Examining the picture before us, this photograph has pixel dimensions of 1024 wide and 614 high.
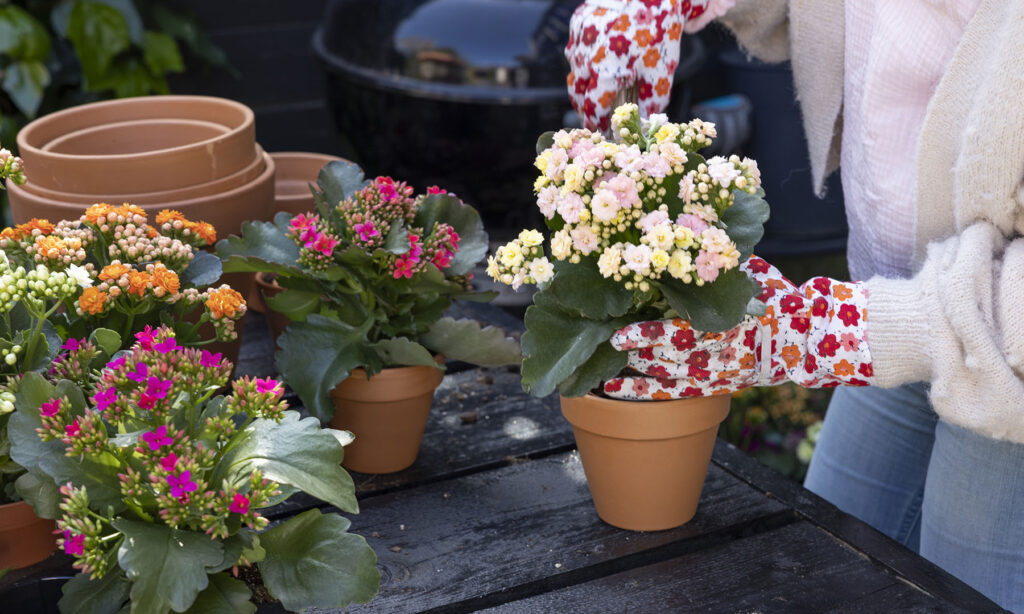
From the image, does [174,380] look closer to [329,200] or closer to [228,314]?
[228,314]

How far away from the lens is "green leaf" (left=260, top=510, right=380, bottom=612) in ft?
2.54

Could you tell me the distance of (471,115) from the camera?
2.46 m

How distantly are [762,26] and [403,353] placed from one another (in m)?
0.68

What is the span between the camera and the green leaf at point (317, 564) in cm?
77

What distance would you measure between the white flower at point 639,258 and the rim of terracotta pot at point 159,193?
22.6 inches

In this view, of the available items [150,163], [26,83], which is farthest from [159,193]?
[26,83]

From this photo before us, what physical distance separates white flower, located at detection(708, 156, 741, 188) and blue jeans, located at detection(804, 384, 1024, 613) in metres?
0.45

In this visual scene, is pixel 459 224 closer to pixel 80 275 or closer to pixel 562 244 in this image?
pixel 562 244

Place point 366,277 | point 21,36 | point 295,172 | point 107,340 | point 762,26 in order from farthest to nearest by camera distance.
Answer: point 21,36, point 295,172, point 762,26, point 366,277, point 107,340

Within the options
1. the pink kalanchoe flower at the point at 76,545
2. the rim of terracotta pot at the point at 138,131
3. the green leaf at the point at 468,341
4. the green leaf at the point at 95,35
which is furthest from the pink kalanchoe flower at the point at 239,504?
the green leaf at the point at 95,35

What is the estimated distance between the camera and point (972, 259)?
954mm

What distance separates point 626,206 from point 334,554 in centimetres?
38

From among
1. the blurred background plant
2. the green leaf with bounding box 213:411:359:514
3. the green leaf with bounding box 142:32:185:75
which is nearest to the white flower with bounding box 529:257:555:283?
the green leaf with bounding box 213:411:359:514

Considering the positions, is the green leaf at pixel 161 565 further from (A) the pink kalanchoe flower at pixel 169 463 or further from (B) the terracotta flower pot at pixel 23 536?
(B) the terracotta flower pot at pixel 23 536
